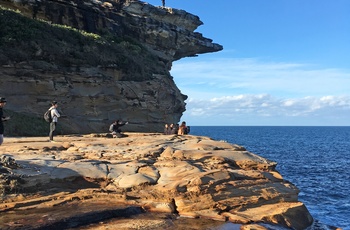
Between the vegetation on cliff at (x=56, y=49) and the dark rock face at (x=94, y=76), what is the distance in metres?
0.10

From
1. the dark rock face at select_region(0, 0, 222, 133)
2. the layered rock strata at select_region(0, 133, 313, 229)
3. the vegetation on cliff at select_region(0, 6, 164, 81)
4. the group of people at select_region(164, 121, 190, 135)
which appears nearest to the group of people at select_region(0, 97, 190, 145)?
the group of people at select_region(164, 121, 190, 135)

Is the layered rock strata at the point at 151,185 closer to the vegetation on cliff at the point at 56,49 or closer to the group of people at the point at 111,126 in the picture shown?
A: the group of people at the point at 111,126

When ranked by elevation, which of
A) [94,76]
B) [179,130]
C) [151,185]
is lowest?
[151,185]

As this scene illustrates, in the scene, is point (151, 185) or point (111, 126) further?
point (111, 126)

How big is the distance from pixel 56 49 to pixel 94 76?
167 inches

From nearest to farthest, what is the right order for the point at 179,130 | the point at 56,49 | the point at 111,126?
the point at 111,126 < the point at 179,130 < the point at 56,49

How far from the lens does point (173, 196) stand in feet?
42.5

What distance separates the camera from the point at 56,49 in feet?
106

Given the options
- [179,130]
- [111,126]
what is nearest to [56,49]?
[111,126]

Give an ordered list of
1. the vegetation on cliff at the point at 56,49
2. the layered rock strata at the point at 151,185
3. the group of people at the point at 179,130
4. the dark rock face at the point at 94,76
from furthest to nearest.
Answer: the vegetation on cliff at the point at 56,49, the dark rock face at the point at 94,76, the group of people at the point at 179,130, the layered rock strata at the point at 151,185

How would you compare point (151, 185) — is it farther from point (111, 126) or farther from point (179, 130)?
point (179, 130)


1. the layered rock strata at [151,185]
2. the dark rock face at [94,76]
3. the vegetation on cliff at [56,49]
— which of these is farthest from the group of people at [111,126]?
the vegetation on cliff at [56,49]

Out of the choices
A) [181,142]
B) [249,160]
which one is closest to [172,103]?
[181,142]

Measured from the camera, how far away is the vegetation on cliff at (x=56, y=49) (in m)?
30.1
